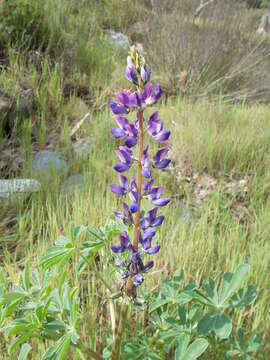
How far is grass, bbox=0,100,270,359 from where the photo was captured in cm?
160

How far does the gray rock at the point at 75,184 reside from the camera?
2188 millimetres

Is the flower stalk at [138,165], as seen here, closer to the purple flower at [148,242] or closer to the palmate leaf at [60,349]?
the purple flower at [148,242]

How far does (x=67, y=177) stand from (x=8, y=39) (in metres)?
1.90

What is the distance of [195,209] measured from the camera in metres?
2.08

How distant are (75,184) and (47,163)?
0.36 m

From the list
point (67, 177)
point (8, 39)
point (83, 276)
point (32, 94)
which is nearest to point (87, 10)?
point (8, 39)

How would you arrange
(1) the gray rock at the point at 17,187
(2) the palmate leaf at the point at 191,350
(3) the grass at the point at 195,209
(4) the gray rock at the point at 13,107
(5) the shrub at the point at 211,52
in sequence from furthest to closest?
1. (5) the shrub at the point at 211,52
2. (4) the gray rock at the point at 13,107
3. (1) the gray rock at the point at 17,187
4. (3) the grass at the point at 195,209
5. (2) the palmate leaf at the point at 191,350

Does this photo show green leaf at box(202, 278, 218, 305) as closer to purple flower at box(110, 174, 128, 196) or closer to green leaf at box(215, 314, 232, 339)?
green leaf at box(215, 314, 232, 339)

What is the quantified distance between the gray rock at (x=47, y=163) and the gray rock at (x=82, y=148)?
0.40ft

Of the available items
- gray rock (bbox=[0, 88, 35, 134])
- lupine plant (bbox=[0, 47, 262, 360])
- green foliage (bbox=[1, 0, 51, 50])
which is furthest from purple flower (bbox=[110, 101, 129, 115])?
green foliage (bbox=[1, 0, 51, 50])

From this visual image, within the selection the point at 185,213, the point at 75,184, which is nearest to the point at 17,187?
the point at 75,184

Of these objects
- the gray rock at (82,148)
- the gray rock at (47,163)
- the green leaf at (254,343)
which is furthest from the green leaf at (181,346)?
the gray rock at (82,148)

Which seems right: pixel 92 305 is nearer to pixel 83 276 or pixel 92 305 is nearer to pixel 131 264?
pixel 83 276

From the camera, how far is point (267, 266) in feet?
5.24
